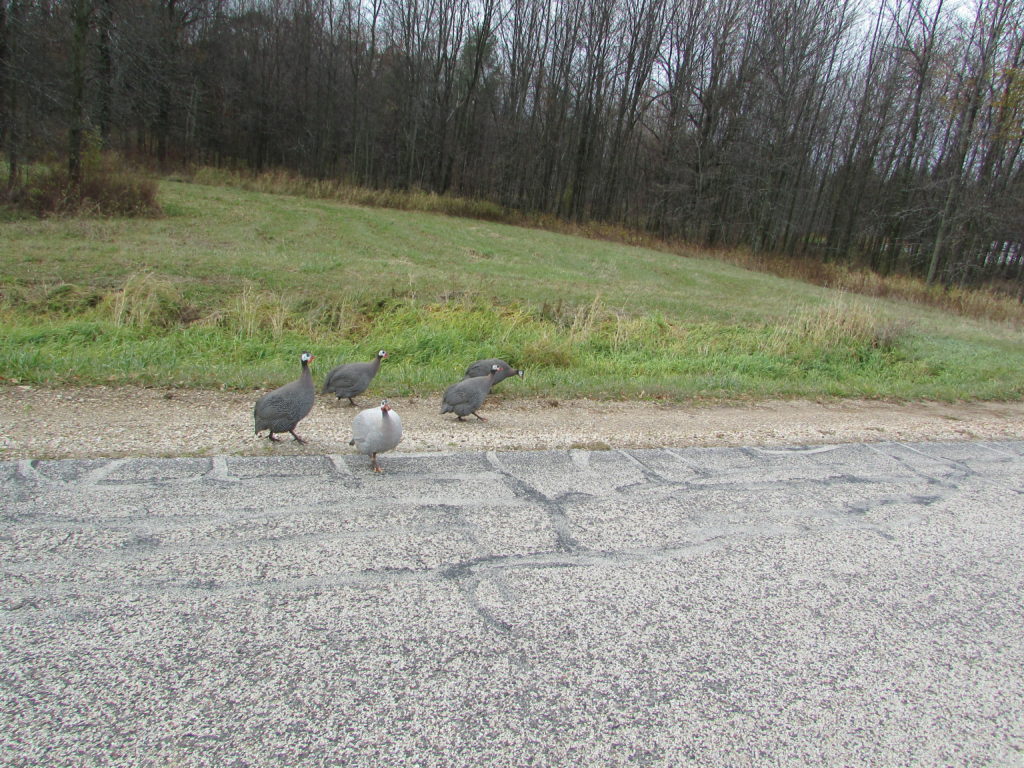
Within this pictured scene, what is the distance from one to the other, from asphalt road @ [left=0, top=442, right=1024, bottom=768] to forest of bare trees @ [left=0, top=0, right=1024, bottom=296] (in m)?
33.6

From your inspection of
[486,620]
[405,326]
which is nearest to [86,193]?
[405,326]

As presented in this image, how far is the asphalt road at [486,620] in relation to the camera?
260 cm

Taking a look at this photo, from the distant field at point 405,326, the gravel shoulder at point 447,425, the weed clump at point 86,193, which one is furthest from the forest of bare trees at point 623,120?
the gravel shoulder at point 447,425

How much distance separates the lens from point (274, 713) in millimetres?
2623

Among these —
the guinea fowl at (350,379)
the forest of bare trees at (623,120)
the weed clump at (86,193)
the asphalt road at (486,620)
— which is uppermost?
the forest of bare trees at (623,120)

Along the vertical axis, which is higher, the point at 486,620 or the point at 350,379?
the point at 350,379

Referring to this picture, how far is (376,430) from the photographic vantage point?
480cm

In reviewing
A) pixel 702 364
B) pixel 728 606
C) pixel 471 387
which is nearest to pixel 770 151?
pixel 702 364

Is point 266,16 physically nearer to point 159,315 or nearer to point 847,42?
point 847,42

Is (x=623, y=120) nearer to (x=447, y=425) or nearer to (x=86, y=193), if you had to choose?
(x=86, y=193)

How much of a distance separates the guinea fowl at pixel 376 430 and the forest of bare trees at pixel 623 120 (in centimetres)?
3374

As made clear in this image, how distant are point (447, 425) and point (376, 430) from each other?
1.82 m

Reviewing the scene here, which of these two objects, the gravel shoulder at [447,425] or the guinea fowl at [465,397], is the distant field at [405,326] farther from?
the guinea fowl at [465,397]

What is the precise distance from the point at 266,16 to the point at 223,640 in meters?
49.0
